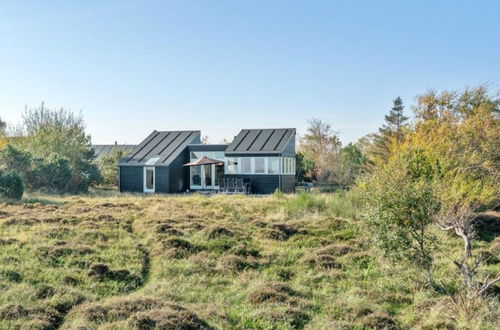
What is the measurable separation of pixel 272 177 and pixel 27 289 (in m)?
18.1

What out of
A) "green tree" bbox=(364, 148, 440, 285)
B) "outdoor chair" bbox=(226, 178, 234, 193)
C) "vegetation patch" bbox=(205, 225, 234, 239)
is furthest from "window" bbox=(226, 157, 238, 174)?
"green tree" bbox=(364, 148, 440, 285)

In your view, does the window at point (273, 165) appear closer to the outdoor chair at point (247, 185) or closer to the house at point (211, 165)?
the house at point (211, 165)

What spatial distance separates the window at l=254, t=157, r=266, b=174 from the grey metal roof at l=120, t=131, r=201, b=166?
4757 mm

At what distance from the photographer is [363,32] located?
1616 centimetres

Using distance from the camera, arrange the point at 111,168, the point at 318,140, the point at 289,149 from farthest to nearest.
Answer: the point at 318,140, the point at 111,168, the point at 289,149

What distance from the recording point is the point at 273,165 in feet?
Answer: 80.3

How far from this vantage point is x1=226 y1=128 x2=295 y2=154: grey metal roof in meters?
24.8

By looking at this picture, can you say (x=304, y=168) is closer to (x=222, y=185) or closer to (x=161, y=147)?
(x=222, y=185)

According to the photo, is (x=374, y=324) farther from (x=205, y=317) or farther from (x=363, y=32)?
(x=363, y=32)

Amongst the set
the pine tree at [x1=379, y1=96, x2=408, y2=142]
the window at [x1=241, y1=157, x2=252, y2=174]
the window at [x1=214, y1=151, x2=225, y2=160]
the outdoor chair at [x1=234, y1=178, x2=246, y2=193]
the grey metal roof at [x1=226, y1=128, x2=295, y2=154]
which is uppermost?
the pine tree at [x1=379, y1=96, x2=408, y2=142]

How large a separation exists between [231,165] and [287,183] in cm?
331

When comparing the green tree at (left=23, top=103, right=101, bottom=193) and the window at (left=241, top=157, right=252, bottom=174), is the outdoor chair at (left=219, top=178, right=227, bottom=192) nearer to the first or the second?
the window at (left=241, top=157, right=252, bottom=174)

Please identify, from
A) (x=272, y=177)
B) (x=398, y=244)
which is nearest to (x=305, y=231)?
(x=398, y=244)

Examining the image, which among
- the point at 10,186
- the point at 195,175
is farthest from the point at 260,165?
the point at 10,186
